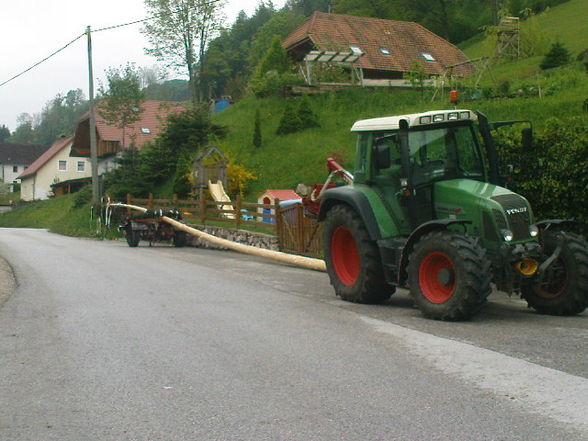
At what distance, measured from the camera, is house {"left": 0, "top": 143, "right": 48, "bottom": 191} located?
117m

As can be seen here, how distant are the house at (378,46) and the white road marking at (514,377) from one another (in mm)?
35510

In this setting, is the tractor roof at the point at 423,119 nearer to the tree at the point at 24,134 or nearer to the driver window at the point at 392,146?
the driver window at the point at 392,146

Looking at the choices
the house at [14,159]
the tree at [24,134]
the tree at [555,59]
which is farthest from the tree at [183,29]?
the tree at [24,134]

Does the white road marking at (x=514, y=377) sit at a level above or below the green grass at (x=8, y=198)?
below

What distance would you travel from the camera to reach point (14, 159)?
118 metres

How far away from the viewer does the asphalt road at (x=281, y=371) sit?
5.09 meters

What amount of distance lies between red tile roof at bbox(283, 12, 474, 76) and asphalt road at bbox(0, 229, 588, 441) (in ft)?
115

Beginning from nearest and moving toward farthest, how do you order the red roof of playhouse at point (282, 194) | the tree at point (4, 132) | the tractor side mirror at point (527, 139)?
the tractor side mirror at point (527, 139)
the red roof of playhouse at point (282, 194)
the tree at point (4, 132)

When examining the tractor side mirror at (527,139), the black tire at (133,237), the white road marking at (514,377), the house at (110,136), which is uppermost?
the house at (110,136)

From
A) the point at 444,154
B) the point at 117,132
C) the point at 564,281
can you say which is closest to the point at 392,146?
the point at 444,154

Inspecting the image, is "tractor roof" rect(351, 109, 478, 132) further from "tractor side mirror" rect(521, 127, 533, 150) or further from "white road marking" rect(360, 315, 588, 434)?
"white road marking" rect(360, 315, 588, 434)

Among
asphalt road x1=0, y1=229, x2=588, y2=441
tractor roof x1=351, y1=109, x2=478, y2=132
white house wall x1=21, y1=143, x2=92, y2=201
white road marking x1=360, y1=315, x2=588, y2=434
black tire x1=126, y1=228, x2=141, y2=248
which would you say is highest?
white house wall x1=21, y1=143, x2=92, y2=201

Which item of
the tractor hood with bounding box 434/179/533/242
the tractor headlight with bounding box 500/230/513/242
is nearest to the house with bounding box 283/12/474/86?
the tractor hood with bounding box 434/179/533/242

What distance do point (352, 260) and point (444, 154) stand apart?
2.17 metres
